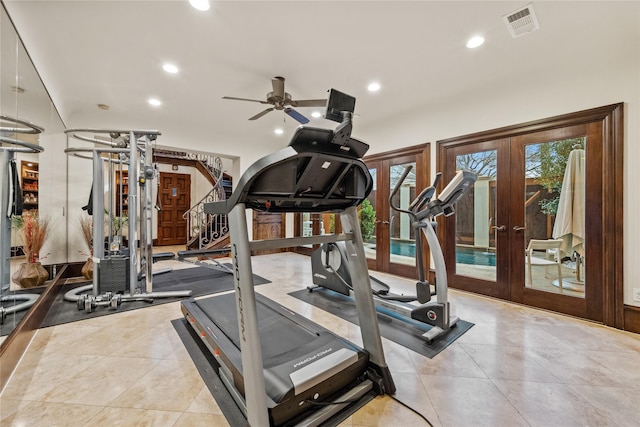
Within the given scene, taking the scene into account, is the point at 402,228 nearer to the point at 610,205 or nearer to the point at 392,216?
the point at 392,216

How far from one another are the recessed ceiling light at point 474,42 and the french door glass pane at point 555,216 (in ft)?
5.09

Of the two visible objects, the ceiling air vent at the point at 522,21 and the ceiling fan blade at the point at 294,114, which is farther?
the ceiling fan blade at the point at 294,114

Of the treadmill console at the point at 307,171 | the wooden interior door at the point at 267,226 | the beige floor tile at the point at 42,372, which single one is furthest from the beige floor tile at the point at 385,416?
the wooden interior door at the point at 267,226

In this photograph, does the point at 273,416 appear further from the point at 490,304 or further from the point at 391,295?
the point at 490,304

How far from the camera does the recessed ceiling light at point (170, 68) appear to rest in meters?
3.01

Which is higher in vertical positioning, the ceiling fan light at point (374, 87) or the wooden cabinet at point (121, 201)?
the ceiling fan light at point (374, 87)

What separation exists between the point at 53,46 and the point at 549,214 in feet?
19.1

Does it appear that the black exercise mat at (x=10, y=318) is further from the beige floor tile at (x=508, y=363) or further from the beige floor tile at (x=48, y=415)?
the beige floor tile at (x=508, y=363)

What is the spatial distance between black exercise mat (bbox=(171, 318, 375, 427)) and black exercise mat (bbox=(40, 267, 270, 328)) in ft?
3.62

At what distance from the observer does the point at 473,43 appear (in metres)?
2.57

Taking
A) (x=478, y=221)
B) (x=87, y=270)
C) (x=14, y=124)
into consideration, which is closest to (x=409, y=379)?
(x=478, y=221)

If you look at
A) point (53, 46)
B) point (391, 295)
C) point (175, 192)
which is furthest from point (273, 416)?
point (175, 192)

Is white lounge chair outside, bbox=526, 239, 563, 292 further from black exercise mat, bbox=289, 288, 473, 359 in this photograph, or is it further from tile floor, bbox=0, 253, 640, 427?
black exercise mat, bbox=289, 288, 473, 359

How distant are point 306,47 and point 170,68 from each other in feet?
5.52
